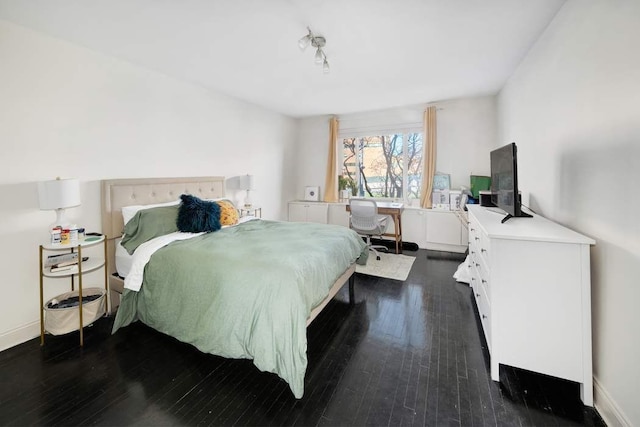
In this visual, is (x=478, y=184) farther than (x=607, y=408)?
Yes

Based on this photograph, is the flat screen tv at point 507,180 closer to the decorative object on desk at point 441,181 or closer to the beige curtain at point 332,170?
the decorative object on desk at point 441,181

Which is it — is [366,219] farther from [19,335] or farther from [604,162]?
[19,335]

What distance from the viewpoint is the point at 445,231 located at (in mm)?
4449

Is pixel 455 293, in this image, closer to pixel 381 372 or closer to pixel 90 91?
pixel 381 372

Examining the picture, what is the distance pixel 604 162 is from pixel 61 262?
12.6 ft

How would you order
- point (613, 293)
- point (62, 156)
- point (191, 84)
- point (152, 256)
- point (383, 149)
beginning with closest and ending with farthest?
1. point (613, 293)
2. point (152, 256)
3. point (62, 156)
4. point (191, 84)
5. point (383, 149)

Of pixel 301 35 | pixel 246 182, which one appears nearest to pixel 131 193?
pixel 246 182

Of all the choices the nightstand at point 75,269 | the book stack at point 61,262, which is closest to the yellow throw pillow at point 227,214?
the nightstand at point 75,269

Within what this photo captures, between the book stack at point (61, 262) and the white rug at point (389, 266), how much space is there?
301 centimetres

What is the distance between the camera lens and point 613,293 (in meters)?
1.39

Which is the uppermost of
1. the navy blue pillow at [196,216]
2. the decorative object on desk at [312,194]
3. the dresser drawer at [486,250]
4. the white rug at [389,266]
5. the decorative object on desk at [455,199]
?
the decorative object on desk at [312,194]

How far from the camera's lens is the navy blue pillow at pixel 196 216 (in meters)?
2.60

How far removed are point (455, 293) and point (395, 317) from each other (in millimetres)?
930

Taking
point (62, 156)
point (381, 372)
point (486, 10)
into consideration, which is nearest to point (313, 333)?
point (381, 372)
